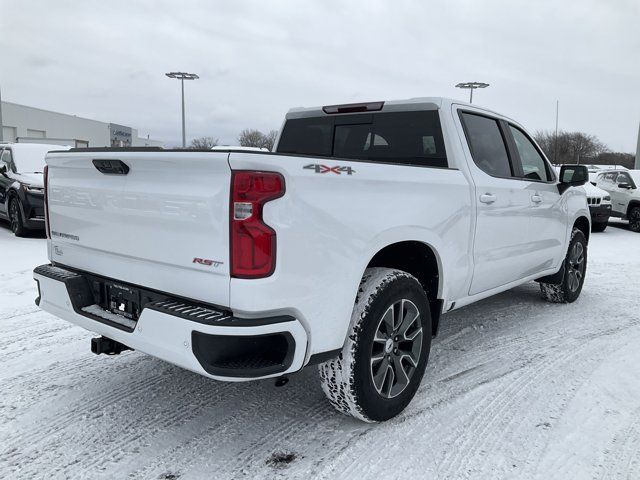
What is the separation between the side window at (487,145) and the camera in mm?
3889

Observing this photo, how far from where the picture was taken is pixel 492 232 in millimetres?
3885

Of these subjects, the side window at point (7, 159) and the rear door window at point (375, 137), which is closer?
the rear door window at point (375, 137)

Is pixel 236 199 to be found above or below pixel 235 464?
above

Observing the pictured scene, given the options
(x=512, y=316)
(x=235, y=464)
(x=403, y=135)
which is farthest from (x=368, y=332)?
(x=512, y=316)

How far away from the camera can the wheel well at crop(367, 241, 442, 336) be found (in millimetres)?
3312

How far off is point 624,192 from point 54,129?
5520cm

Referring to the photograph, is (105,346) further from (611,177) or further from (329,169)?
(611,177)

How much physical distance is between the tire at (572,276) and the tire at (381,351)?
2960 millimetres

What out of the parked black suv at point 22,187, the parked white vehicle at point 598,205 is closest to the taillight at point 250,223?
the parked black suv at point 22,187

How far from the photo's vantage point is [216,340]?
90.4 inches

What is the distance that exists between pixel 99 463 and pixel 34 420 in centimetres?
68

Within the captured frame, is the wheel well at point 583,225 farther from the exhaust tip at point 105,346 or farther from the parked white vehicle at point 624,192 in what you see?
the parked white vehicle at point 624,192

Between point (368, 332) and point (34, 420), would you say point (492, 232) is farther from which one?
point (34, 420)

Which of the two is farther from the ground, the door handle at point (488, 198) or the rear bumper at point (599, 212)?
the door handle at point (488, 198)
